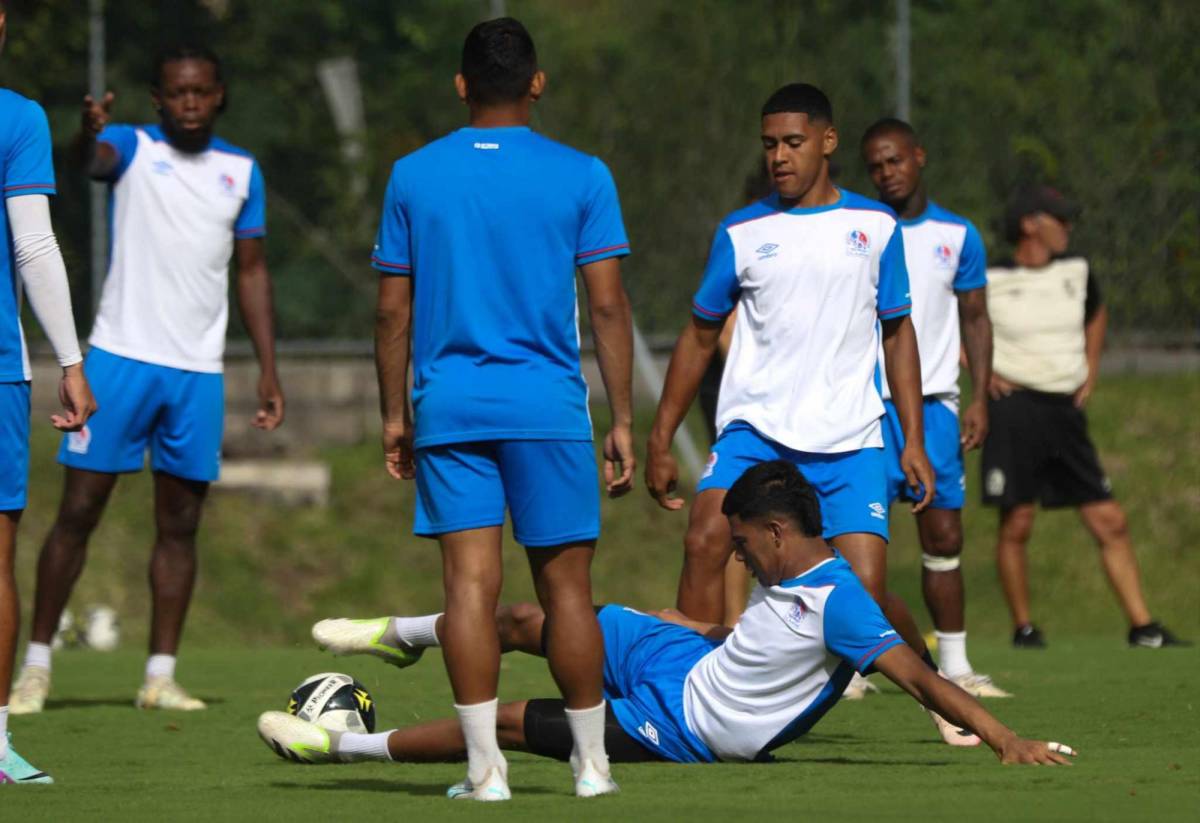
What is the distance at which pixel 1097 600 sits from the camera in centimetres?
1714

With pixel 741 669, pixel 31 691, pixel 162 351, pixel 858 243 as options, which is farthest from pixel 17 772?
pixel 858 243

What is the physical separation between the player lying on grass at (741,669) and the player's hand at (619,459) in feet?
2.10

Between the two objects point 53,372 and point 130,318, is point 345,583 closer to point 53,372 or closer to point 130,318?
point 53,372

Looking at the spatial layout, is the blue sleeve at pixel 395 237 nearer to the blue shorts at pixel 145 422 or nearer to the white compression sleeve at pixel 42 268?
the white compression sleeve at pixel 42 268

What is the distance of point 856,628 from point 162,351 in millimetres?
4087

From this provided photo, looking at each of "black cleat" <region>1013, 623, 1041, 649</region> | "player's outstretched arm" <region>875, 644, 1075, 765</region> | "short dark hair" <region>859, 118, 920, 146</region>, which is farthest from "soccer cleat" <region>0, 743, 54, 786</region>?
"black cleat" <region>1013, 623, 1041, 649</region>

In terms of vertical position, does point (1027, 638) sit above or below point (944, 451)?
below

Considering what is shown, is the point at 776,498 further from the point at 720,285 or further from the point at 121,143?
the point at 121,143

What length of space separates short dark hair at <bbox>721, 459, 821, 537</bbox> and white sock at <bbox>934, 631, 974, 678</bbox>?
10.3 feet

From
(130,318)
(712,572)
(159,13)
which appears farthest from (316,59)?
(712,572)

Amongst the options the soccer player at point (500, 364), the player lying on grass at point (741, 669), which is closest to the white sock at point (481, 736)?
the soccer player at point (500, 364)

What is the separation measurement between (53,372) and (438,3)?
12490 mm

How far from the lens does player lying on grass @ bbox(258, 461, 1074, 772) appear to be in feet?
21.8

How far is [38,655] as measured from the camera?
30.9 ft
